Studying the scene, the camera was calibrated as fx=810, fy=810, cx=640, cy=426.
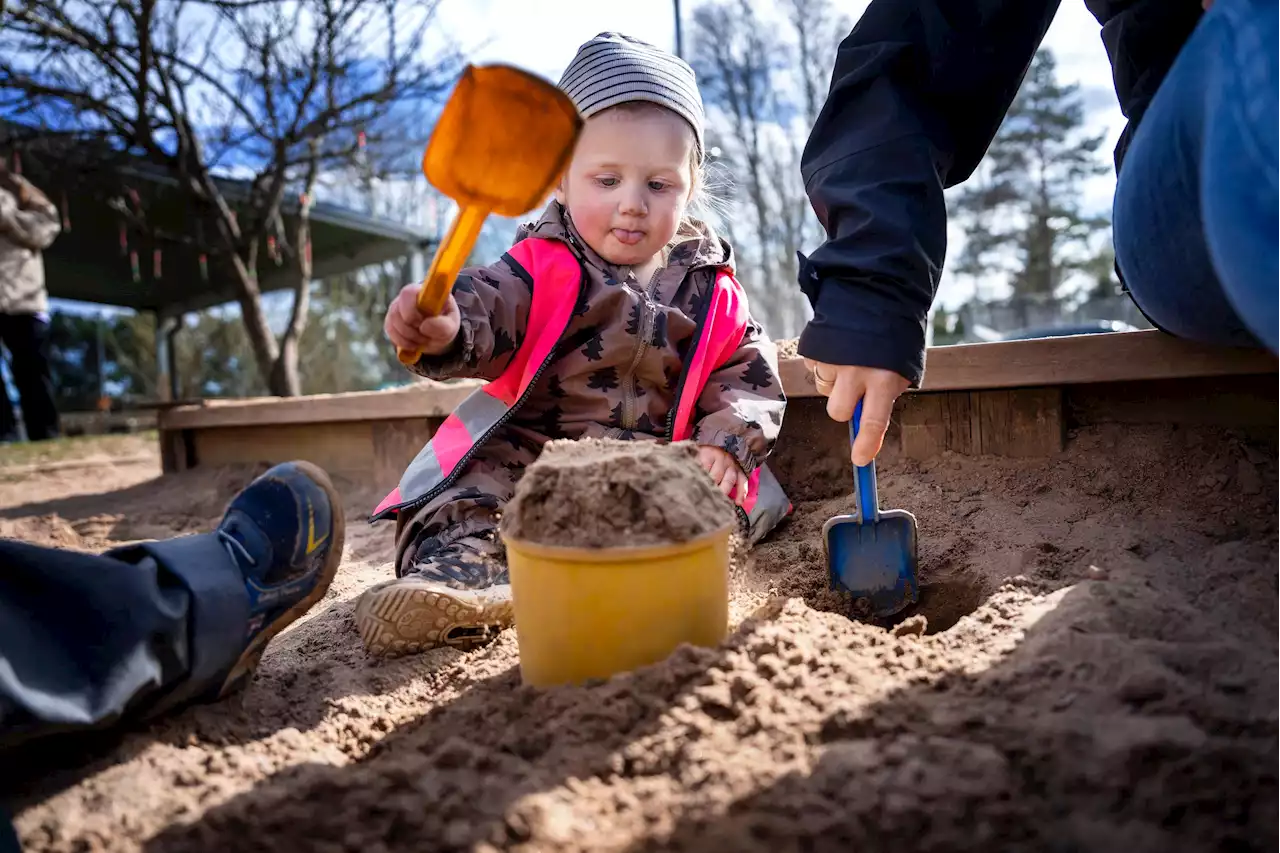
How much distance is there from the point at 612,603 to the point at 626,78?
1.23 m

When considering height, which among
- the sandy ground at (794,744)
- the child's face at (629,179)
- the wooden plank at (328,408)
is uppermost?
the child's face at (629,179)

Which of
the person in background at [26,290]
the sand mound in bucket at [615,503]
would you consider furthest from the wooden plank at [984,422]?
the person in background at [26,290]

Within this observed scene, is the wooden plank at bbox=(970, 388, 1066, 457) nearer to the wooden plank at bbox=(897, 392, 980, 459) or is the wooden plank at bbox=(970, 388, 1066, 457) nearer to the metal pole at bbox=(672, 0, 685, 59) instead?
the wooden plank at bbox=(897, 392, 980, 459)

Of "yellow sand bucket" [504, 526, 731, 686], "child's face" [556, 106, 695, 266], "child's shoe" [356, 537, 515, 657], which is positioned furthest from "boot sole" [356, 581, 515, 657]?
"child's face" [556, 106, 695, 266]

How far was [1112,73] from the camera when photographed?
1.57m

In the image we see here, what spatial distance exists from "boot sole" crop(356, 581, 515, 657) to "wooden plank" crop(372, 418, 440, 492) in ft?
5.27

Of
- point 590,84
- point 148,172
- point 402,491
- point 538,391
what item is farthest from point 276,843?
point 148,172

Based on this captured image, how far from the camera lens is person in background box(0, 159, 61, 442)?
16.2 ft

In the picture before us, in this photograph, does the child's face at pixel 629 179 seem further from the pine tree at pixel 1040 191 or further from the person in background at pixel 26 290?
the pine tree at pixel 1040 191

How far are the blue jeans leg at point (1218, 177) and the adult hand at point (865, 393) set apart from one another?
0.41m

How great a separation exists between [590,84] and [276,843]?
1521 millimetres

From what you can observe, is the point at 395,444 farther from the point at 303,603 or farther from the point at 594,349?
the point at 303,603

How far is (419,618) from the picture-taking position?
1272mm

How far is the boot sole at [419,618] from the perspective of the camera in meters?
1.27
